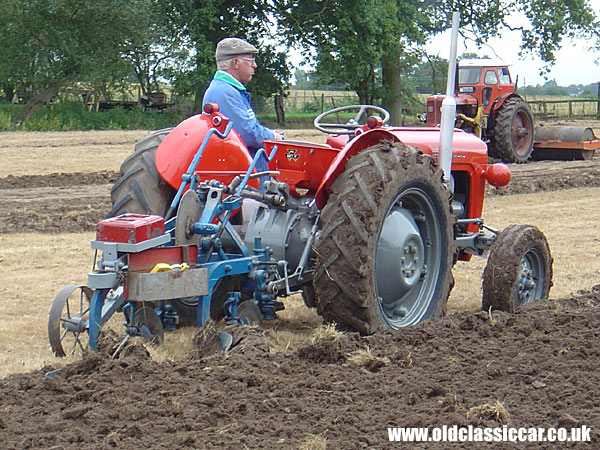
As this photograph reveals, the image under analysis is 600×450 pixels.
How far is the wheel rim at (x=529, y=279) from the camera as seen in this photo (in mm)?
5371

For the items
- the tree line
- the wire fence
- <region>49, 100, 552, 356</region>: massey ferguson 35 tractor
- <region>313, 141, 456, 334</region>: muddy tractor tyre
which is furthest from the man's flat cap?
the wire fence

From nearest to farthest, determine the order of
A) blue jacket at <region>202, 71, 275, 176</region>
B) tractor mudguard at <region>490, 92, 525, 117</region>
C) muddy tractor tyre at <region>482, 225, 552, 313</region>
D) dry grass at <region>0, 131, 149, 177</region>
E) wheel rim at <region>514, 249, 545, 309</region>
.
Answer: blue jacket at <region>202, 71, 275, 176</region>
muddy tractor tyre at <region>482, 225, 552, 313</region>
wheel rim at <region>514, 249, 545, 309</region>
dry grass at <region>0, 131, 149, 177</region>
tractor mudguard at <region>490, 92, 525, 117</region>

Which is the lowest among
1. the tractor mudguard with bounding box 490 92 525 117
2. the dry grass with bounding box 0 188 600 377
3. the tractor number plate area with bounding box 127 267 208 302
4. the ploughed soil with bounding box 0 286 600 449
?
the dry grass with bounding box 0 188 600 377

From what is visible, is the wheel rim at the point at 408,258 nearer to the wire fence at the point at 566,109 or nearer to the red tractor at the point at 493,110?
the red tractor at the point at 493,110

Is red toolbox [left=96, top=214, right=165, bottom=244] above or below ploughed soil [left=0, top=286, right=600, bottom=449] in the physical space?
above

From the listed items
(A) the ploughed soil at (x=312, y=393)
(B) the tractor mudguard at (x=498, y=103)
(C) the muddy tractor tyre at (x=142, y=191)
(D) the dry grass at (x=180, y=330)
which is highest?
(B) the tractor mudguard at (x=498, y=103)

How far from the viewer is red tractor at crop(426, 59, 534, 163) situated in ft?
55.3

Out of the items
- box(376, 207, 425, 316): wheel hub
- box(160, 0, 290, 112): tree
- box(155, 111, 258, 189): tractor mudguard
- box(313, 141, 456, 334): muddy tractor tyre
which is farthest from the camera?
box(160, 0, 290, 112): tree

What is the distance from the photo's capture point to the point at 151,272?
3.92 metres

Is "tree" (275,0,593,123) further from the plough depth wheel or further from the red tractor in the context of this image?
the plough depth wheel

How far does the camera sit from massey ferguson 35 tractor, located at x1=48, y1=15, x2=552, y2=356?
4081 mm

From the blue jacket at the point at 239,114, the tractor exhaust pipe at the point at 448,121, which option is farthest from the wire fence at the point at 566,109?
the blue jacket at the point at 239,114

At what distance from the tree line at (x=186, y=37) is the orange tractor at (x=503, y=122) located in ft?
29.5

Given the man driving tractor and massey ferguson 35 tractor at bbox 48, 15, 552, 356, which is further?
the man driving tractor
